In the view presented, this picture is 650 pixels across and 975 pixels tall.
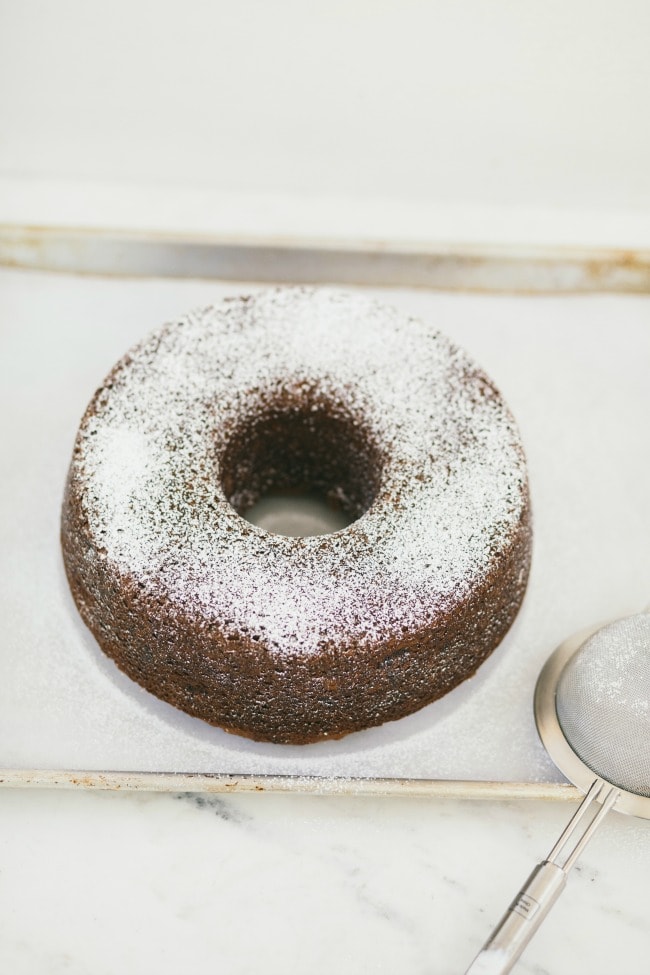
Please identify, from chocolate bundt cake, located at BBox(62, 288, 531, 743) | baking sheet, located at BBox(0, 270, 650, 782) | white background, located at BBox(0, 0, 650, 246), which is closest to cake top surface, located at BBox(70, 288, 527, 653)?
chocolate bundt cake, located at BBox(62, 288, 531, 743)

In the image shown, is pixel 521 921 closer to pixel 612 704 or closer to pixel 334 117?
pixel 612 704

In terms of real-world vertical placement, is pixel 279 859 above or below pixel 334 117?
below

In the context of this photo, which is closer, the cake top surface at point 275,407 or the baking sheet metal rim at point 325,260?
the cake top surface at point 275,407

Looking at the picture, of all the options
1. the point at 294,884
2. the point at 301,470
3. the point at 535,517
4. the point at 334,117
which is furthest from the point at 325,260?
the point at 294,884

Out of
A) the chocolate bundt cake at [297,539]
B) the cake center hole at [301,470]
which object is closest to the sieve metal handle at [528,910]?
the chocolate bundt cake at [297,539]

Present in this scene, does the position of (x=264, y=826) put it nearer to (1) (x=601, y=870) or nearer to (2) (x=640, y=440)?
(1) (x=601, y=870)

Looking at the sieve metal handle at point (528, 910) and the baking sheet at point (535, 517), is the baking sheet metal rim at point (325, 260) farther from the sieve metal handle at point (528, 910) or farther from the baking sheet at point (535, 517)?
the sieve metal handle at point (528, 910)

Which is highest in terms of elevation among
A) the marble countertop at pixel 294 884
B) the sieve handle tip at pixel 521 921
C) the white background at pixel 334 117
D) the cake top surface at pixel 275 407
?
the white background at pixel 334 117
